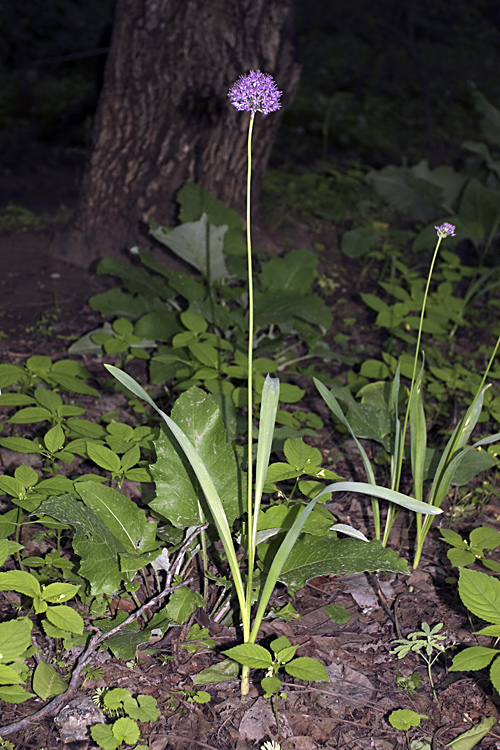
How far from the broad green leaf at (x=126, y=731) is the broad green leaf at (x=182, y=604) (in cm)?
23

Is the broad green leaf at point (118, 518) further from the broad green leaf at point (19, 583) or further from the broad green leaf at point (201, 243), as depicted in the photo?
the broad green leaf at point (201, 243)

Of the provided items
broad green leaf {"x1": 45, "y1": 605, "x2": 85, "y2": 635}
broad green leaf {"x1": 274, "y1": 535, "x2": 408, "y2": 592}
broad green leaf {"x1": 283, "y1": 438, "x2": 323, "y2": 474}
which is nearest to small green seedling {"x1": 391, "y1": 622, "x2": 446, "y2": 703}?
broad green leaf {"x1": 274, "y1": 535, "x2": 408, "y2": 592}

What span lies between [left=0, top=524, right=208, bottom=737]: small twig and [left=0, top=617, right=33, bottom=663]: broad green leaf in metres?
0.15

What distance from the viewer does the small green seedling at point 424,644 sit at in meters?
1.45

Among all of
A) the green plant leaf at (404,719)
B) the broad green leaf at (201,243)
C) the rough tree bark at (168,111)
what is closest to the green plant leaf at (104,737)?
Result: the green plant leaf at (404,719)

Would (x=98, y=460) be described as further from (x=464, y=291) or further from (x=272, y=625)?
(x=464, y=291)

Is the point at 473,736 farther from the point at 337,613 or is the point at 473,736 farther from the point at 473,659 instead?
the point at 337,613

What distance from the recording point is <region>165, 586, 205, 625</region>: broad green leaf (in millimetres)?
1410

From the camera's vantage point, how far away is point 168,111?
3.21 meters

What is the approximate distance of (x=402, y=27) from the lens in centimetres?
1142

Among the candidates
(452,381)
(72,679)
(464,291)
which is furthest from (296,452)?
(464,291)

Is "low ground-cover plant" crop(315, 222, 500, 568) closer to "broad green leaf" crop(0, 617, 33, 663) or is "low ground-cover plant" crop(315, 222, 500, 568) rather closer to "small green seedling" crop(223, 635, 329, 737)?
"small green seedling" crop(223, 635, 329, 737)

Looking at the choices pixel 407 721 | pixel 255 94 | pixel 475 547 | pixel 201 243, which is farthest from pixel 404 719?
pixel 201 243

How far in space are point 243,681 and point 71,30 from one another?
986 centimetres
